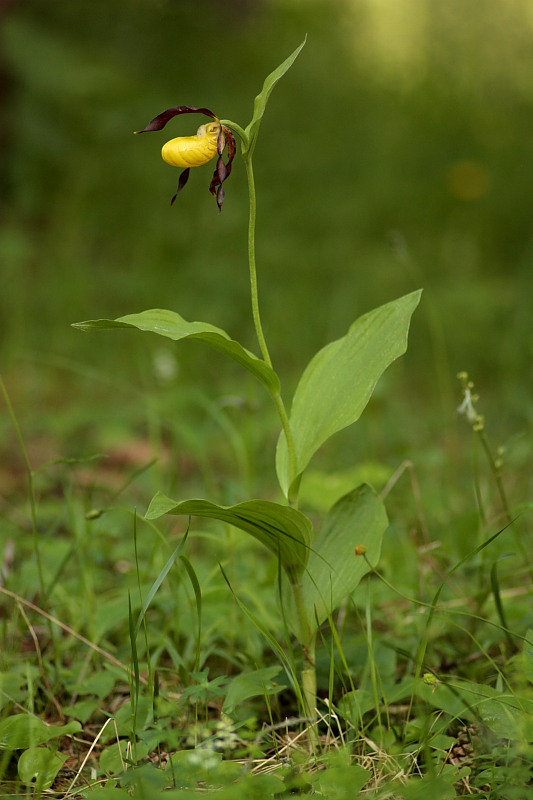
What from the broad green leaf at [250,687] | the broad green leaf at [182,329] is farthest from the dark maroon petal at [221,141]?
the broad green leaf at [250,687]

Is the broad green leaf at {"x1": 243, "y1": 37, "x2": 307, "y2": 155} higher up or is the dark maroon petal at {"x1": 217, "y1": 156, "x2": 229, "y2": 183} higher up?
the broad green leaf at {"x1": 243, "y1": 37, "x2": 307, "y2": 155}

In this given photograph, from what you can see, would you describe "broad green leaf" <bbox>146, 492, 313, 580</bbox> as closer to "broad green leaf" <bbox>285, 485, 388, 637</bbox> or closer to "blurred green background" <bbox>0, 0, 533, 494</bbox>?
"broad green leaf" <bbox>285, 485, 388, 637</bbox>

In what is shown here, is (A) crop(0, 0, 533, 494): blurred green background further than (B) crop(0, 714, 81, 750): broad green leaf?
Yes

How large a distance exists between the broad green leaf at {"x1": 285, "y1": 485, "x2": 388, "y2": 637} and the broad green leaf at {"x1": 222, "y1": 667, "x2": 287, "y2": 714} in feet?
0.29

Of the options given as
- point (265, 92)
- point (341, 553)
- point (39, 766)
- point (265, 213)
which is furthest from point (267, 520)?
point (265, 213)

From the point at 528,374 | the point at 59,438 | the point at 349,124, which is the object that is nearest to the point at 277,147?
the point at 349,124

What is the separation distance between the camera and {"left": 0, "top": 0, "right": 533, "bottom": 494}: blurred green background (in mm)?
3184

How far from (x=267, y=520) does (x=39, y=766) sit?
1.59 feet

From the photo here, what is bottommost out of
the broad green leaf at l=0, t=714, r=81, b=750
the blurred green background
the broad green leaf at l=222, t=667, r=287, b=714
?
the broad green leaf at l=0, t=714, r=81, b=750

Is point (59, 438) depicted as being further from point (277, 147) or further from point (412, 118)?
point (412, 118)

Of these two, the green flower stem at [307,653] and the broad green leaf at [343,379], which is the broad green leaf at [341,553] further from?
the broad green leaf at [343,379]

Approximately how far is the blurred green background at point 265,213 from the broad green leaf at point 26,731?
146 centimetres

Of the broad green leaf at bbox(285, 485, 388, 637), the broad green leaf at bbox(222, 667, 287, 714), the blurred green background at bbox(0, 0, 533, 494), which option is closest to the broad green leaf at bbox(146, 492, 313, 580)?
the broad green leaf at bbox(285, 485, 388, 637)

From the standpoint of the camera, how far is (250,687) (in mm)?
1118
